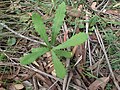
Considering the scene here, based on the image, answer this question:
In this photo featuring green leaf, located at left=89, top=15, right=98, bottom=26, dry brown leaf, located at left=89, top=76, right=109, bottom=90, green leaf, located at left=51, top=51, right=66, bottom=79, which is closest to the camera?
green leaf, located at left=51, top=51, right=66, bottom=79

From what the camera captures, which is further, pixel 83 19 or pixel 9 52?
pixel 83 19

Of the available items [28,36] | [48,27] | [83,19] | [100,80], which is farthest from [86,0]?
[100,80]

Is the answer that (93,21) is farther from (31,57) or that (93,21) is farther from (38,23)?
(31,57)

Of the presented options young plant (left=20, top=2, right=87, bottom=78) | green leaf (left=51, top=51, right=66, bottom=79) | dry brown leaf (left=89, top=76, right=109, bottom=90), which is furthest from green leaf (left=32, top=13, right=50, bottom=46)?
dry brown leaf (left=89, top=76, right=109, bottom=90)

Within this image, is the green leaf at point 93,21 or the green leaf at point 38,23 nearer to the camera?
the green leaf at point 38,23

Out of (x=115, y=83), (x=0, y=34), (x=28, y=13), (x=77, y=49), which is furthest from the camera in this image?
(x=28, y=13)

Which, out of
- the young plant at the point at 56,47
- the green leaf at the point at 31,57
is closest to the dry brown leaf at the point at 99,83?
the young plant at the point at 56,47

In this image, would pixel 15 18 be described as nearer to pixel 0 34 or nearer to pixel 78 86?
pixel 0 34

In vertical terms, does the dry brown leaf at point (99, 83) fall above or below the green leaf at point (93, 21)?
below

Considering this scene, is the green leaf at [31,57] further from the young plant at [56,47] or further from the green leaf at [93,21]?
the green leaf at [93,21]

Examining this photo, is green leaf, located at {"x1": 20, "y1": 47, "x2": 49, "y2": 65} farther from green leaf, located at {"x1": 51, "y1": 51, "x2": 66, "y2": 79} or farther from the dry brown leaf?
the dry brown leaf

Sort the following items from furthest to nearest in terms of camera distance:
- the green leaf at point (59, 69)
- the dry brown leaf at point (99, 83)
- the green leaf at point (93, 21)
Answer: the green leaf at point (93, 21), the dry brown leaf at point (99, 83), the green leaf at point (59, 69)
